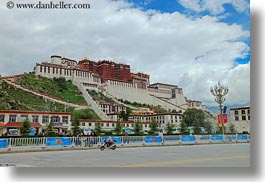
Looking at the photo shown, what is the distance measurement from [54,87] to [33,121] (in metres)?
13.4

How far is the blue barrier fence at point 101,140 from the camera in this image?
885cm

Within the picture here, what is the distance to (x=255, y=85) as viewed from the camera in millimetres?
4629

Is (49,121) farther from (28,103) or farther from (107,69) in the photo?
(107,69)

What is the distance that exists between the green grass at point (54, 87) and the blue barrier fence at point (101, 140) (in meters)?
25.6

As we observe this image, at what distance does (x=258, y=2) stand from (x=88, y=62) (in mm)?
39709

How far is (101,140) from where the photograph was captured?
34.9 feet

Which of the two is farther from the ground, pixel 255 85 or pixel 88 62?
pixel 88 62

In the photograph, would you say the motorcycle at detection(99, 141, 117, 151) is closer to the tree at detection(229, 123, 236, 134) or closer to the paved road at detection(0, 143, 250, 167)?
the paved road at detection(0, 143, 250, 167)

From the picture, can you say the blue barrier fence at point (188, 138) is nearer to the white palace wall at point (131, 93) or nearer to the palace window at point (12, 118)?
the palace window at point (12, 118)

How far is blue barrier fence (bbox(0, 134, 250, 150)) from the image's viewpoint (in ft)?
29.0

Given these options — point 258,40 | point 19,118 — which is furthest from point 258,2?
point 19,118

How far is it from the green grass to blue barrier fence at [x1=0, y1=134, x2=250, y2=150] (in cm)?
2562

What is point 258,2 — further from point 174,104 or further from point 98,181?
point 174,104

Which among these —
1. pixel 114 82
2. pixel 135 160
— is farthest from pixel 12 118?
pixel 135 160
